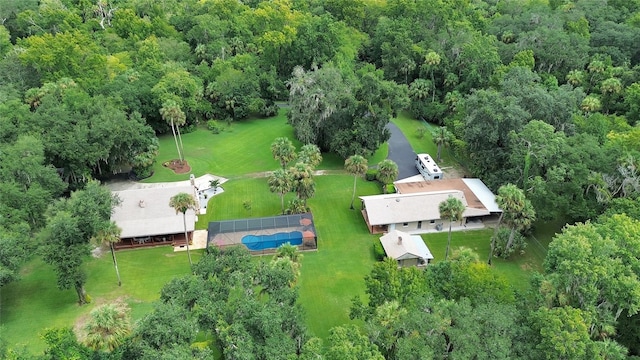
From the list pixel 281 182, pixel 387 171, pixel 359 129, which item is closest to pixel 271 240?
pixel 281 182

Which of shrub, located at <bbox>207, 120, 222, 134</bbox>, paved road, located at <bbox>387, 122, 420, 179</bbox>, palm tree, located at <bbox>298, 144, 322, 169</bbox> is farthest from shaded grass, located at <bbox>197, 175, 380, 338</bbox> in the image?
shrub, located at <bbox>207, 120, 222, 134</bbox>

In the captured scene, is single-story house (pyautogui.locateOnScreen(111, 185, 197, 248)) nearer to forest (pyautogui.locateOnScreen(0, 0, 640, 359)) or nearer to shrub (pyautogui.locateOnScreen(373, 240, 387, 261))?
forest (pyautogui.locateOnScreen(0, 0, 640, 359))

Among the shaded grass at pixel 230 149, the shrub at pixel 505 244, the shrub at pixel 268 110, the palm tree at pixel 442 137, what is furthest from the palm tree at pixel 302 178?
the shrub at pixel 268 110

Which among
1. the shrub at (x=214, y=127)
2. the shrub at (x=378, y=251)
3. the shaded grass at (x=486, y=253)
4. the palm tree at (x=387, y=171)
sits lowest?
the shaded grass at (x=486, y=253)

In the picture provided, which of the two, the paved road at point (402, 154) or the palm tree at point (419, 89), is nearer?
the paved road at point (402, 154)

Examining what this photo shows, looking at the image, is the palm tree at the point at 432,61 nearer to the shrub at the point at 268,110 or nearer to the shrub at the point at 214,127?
the shrub at the point at 268,110

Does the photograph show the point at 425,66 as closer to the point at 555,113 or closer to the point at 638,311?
the point at 555,113

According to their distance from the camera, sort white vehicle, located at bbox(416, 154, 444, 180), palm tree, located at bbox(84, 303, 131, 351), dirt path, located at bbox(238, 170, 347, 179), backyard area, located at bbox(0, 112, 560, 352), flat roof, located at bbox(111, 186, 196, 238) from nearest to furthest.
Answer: palm tree, located at bbox(84, 303, 131, 351) → backyard area, located at bbox(0, 112, 560, 352) → flat roof, located at bbox(111, 186, 196, 238) → white vehicle, located at bbox(416, 154, 444, 180) → dirt path, located at bbox(238, 170, 347, 179)
